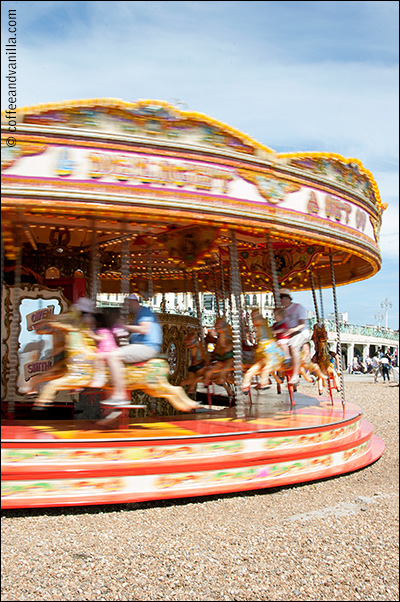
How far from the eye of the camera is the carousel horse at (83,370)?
4.72 m

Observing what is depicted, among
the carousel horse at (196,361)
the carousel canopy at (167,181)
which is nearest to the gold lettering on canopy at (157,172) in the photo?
the carousel canopy at (167,181)

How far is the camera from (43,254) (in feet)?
24.6

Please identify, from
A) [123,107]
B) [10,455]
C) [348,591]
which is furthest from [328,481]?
[123,107]

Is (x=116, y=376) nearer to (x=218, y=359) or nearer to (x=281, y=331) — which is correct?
(x=218, y=359)

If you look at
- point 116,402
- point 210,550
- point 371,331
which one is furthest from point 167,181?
point 371,331

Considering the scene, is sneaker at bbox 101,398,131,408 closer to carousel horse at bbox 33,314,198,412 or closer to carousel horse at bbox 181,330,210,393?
carousel horse at bbox 33,314,198,412

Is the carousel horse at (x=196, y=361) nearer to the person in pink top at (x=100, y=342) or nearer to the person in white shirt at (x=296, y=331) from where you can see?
the person in white shirt at (x=296, y=331)

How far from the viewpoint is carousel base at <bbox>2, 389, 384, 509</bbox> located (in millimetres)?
4254

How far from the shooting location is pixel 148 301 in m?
6.27

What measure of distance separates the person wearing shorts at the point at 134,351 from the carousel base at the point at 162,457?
0.40m

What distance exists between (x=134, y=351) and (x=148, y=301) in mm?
1479

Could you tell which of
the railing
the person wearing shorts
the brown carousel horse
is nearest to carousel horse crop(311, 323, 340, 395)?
the brown carousel horse

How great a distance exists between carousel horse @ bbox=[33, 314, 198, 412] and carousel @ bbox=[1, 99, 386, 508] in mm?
13

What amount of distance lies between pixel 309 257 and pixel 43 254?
13.3 feet
